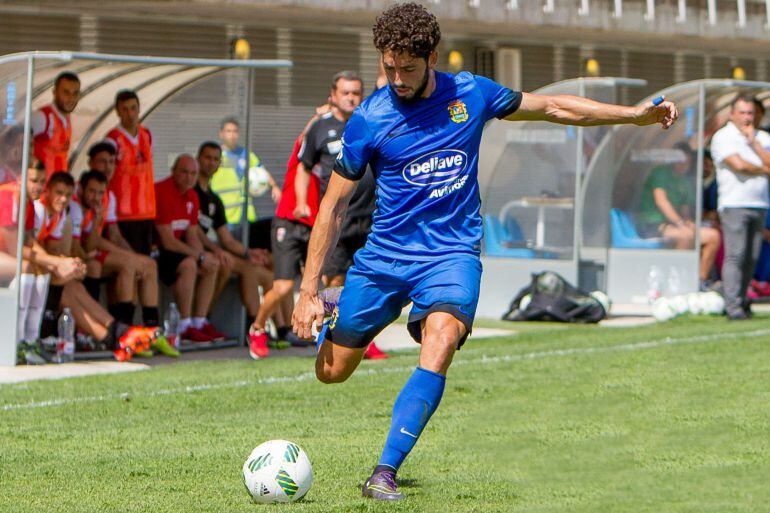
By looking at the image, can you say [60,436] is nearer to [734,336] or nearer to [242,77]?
[242,77]

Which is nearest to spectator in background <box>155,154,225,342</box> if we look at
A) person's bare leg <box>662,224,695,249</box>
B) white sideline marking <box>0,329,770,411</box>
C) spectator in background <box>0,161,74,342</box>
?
spectator in background <box>0,161,74,342</box>

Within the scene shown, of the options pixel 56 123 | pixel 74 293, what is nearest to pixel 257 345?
pixel 74 293

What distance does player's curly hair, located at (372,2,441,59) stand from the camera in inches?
266

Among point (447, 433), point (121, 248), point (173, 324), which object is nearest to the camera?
point (447, 433)

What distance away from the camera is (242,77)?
44.7 ft

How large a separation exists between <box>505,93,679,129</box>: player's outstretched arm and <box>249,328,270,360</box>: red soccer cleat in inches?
222

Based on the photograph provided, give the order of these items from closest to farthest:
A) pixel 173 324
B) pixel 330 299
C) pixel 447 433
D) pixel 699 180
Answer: pixel 330 299 < pixel 447 433 < pixel 173 324 < pixel 699 180

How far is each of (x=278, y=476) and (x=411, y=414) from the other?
657mm

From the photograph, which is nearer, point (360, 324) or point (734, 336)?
point (360, 324)

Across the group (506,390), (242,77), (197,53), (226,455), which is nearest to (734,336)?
(506,390)

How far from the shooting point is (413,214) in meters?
7.04

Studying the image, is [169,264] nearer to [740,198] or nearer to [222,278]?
[222,278]

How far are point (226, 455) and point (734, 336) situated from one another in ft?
23.2

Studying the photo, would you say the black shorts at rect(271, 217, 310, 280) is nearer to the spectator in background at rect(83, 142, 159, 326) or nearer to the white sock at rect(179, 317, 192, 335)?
the spectator in background at rect(83, 142, 159, 326)
